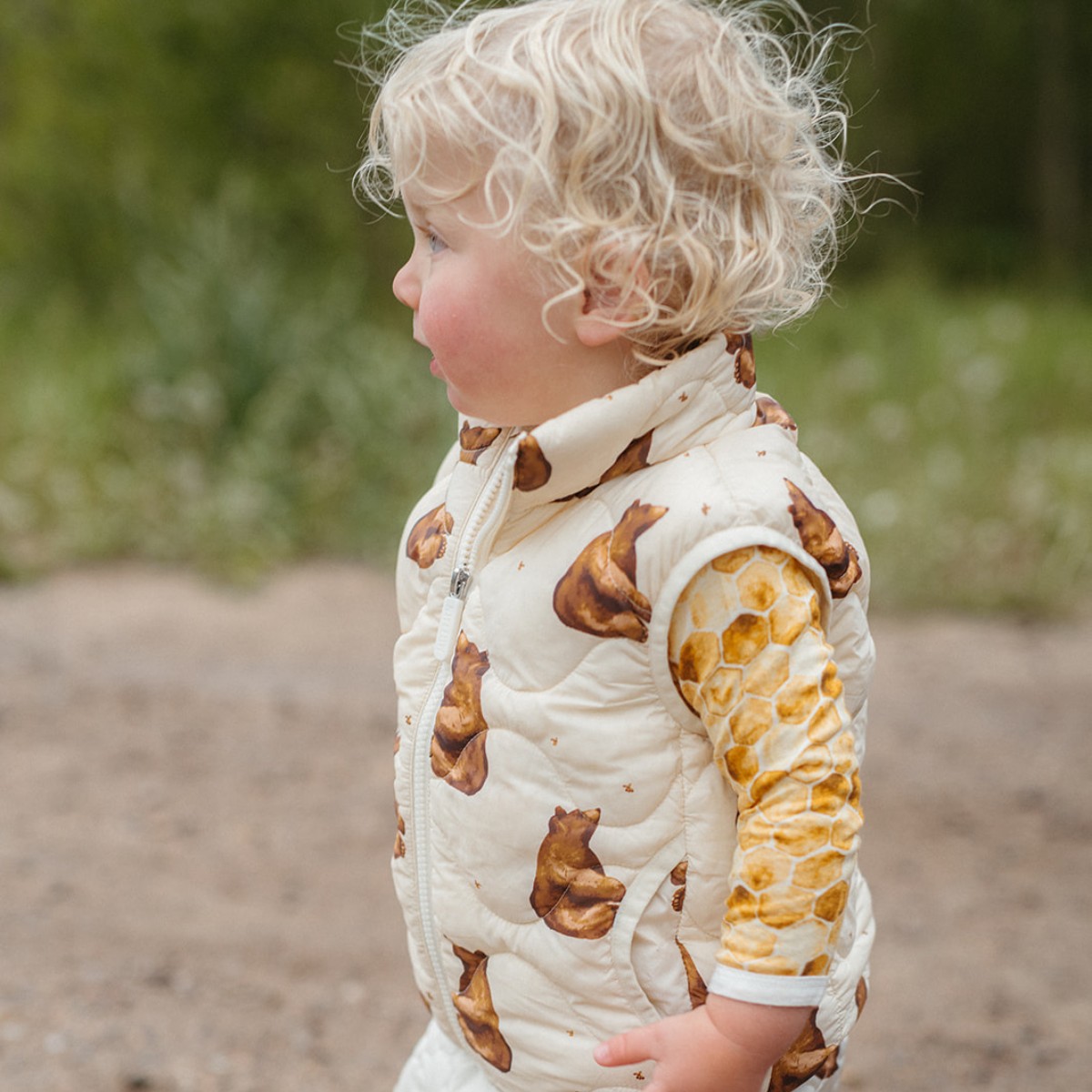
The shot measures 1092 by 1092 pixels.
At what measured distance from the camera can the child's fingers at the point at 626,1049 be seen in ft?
3.97

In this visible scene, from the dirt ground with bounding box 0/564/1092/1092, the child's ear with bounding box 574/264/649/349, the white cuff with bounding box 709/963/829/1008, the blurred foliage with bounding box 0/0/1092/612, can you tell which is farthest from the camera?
the blurred foliage with bounding box 0/0/1092/612

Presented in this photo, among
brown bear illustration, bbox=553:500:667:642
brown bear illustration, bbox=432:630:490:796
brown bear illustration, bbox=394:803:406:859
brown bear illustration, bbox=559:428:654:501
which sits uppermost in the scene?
brown bear illustration, bbox=559:428:654:501

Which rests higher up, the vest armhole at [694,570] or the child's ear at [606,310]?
the child's ear at [606,310]

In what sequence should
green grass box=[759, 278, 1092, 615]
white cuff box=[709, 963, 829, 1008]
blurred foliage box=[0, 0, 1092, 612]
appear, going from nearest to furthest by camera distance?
white cuff box=[709, 963, 829, 1008], green grass box=[759, 278, 1092, 615], blurred foliage box=[0, 0, 1092, 612]

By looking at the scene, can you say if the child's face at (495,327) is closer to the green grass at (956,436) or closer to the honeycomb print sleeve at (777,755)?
the honeycomb print sleeve at (777,755)

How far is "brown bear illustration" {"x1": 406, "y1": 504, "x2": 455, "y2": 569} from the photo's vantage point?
1421 millimetres

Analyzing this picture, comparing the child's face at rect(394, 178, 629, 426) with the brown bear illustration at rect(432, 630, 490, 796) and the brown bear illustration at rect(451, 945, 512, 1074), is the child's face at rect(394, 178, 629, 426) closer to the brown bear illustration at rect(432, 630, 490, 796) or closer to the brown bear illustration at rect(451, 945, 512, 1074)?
the brown bear illustration at rect(432, 630, 490, 796)

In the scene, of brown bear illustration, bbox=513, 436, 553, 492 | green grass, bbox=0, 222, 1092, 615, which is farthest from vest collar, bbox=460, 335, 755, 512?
green grass, bbox=0, 222, 1092, 615

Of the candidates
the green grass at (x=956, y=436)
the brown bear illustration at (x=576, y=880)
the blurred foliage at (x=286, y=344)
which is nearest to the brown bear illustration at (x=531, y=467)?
the brown bear illustration at (x=576, y=880)

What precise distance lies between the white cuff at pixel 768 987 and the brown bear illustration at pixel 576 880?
0.48ft

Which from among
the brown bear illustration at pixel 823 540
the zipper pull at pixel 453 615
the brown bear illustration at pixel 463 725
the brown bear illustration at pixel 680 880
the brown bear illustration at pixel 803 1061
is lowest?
the brown bear illustration at pixel 803 1061

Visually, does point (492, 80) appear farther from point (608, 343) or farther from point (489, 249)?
point (608, 343)

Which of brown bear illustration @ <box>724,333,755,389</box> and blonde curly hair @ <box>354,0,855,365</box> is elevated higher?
blonde curly hair @ <box>354,0,855,365</box>

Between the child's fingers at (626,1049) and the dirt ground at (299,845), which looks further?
the dirt ground at (299,845)
